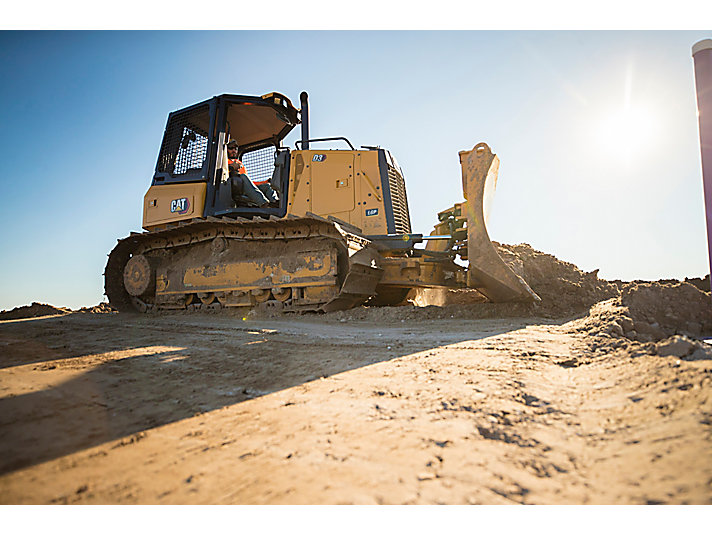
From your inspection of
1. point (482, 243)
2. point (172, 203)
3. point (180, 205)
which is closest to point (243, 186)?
point (180, 205)

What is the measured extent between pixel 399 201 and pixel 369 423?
636 cm

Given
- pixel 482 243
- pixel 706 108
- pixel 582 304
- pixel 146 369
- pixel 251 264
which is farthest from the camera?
pixel 251 264

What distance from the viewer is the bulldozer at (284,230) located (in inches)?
254

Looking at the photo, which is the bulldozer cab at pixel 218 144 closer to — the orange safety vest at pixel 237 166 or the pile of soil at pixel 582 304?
the orange safety vest at pixel 237 166

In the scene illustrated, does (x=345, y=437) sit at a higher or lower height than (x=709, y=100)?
lower

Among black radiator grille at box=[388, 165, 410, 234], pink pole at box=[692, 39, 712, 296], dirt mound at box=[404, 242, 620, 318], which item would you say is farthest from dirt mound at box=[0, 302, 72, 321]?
pink pole at box=[692, 39, 712, 296]

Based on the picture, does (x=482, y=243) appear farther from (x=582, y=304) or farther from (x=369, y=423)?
(x=369, y=423)

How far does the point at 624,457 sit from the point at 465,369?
48.9 inches

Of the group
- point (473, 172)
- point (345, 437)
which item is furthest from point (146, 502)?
point (473, 172)

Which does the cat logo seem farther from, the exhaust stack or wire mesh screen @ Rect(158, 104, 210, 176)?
the exhaust stack

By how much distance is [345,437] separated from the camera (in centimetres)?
152

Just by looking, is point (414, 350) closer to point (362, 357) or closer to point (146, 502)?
point (362, 357)

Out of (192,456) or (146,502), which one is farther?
(192,456)

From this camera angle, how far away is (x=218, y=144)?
776cm
